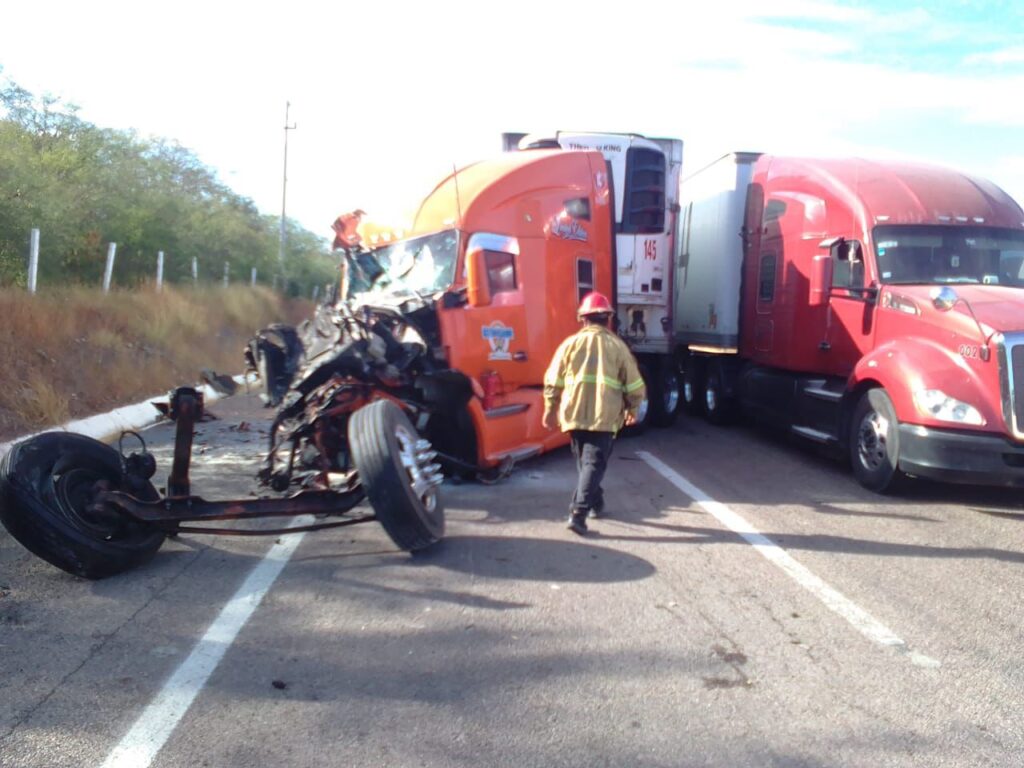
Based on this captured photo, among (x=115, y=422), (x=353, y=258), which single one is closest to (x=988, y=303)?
(x=353, y=258)

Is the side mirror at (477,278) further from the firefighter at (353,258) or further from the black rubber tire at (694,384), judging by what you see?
the black rubber tire at (694,384)

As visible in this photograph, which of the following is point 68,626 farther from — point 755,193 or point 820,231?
point 755,193

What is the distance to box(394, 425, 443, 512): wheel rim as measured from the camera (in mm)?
5938

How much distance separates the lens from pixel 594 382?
693 cm

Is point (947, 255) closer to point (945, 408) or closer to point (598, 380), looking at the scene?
point (945, 408)

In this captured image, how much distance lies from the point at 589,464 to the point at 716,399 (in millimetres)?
6591

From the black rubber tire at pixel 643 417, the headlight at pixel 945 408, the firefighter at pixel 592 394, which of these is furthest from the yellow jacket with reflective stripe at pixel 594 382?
the black rubber tire at pixel 643 417

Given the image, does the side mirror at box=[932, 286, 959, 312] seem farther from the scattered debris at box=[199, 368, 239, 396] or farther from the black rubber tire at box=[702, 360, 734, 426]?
the scattered debris at box=[199, 368, 239, 396]

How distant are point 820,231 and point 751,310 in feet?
6.44

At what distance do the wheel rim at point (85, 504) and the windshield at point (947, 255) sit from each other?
721cm

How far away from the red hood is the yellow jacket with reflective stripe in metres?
3.02

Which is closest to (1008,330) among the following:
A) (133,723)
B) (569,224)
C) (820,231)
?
(820,231)

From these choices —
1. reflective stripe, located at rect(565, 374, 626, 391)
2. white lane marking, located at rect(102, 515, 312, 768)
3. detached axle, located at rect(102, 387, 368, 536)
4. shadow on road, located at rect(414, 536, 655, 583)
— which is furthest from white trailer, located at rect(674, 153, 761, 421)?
white lane marking, located at rect(102, 515, 312, 768)

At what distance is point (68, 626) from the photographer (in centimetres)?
482
